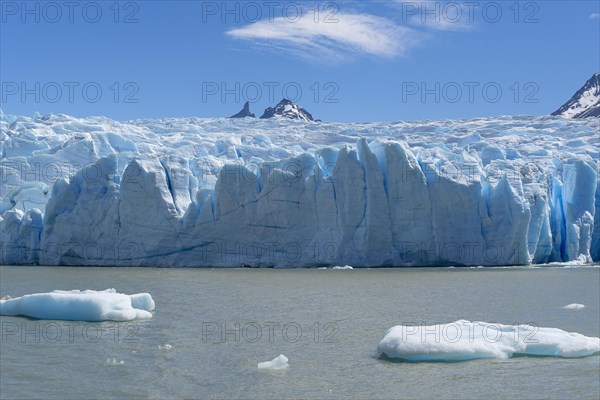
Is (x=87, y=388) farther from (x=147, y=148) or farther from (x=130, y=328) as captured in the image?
(x=147, y=148)

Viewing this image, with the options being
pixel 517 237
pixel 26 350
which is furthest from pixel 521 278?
pixel 26 350

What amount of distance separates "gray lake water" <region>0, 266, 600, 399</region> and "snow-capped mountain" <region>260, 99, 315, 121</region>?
44.7m

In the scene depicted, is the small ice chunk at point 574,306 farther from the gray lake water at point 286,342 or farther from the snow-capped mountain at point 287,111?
the snow-capped mountain at point 287,111

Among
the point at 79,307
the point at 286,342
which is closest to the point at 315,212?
the point at 79,307

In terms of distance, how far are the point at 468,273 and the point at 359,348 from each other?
36.6 feet

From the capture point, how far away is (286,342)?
924cm

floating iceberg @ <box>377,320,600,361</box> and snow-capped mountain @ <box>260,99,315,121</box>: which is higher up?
snow-capped mountain @ <box>260,99,315,121</box>

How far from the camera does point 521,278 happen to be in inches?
699

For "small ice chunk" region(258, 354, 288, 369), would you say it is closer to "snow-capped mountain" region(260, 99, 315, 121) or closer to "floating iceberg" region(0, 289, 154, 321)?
"floating iceberg" region(0, 289, 154, 321)

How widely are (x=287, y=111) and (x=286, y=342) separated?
174 ft

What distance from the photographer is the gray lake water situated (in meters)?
6.98

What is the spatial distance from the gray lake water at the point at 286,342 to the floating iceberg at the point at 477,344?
12cm

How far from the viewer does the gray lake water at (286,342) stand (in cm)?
698

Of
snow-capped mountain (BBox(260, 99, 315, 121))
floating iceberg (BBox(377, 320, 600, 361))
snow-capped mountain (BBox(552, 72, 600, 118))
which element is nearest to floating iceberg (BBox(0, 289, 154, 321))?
floating iceberg (BBox(377, 320, 600, 361))
